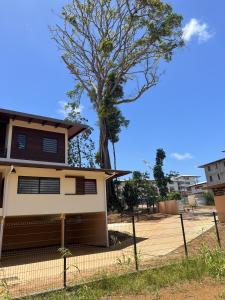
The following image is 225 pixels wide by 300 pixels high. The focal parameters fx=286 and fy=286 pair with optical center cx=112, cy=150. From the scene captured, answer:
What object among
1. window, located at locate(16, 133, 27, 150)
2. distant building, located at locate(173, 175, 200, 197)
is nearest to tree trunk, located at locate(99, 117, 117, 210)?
window, located at locate(16, 133, 27, 150)

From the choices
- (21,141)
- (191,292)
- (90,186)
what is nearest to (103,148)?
(21,141)

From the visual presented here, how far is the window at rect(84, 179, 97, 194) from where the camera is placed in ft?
61.6

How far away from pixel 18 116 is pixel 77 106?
20.1 m

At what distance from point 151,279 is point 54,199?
10204mm

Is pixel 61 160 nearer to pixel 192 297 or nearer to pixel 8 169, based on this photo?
pixel 8 169

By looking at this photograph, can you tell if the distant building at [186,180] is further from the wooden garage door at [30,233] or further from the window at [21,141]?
the window at [21,141]

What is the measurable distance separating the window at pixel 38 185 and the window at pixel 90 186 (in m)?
1.92

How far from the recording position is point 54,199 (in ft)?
56.2

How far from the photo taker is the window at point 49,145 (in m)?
20.8

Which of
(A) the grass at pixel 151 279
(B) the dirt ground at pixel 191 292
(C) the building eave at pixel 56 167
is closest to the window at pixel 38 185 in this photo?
(C) the building eave at pixel 56 167

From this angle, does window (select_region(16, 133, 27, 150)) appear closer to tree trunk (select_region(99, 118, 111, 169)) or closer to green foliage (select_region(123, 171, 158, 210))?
tree trunk (select_region(99, 118, 111, 169))

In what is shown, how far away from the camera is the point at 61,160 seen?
21203mm

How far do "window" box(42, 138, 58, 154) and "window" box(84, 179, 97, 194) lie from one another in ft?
12.9

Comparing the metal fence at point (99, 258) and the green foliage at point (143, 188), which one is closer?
the metal fence at point (99, 258)
